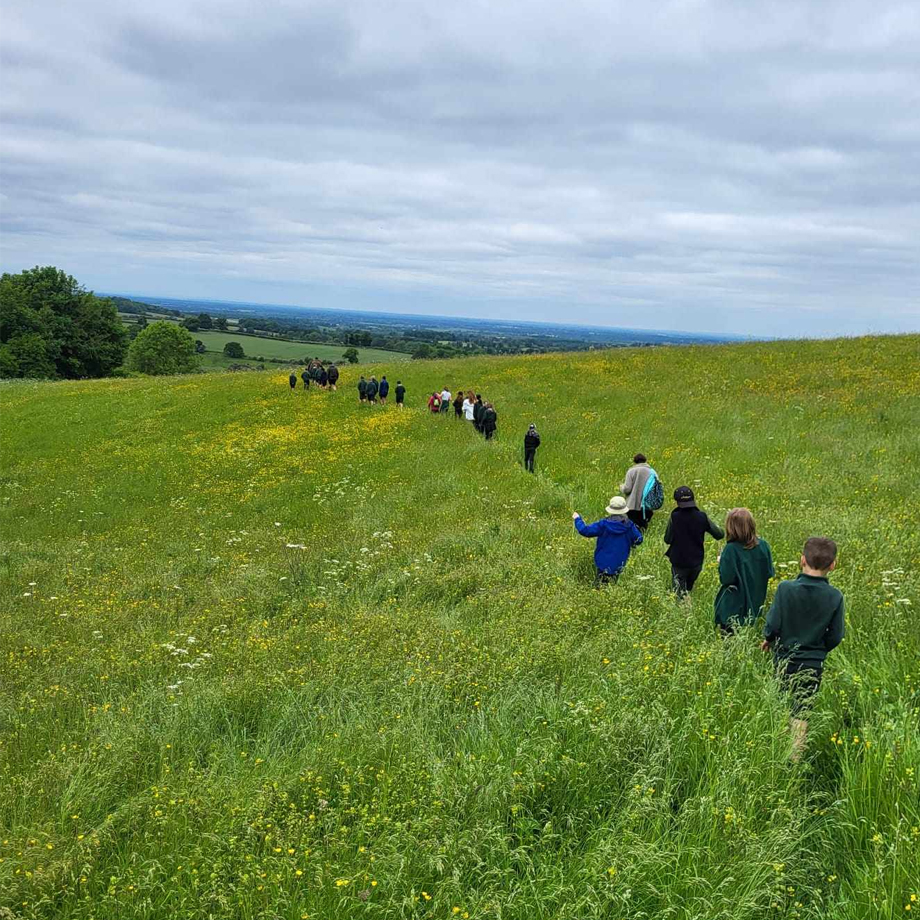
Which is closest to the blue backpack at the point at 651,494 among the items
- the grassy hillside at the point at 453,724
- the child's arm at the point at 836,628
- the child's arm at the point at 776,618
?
the grassy hillside at the point at 453,724

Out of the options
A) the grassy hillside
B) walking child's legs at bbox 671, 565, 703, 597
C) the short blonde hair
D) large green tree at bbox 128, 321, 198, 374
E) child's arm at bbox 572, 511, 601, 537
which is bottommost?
the grassy hillside

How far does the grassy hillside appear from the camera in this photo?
352 cm

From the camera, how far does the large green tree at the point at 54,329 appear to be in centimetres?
6397

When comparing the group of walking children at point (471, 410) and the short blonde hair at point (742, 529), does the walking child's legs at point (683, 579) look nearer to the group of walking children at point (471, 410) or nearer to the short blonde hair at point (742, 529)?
the short blonde hair at point (742, 529)

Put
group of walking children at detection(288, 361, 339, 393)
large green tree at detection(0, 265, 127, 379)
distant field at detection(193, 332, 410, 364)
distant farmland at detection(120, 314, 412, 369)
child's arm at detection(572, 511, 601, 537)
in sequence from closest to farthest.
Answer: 1. child's arm at detection(572, 511, 601, 537)
2. group of walking children at detection(288, 361, 339, 393)
3. large green tree at detection(0, 265, 127, 379)
4. distant farmland at detection(120, 314, 412, 369)
5. distant field at detection(193, 332, 410, 364)

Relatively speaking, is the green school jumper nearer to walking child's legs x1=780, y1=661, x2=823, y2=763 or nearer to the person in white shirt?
walking child's legs x1=780, y1=661, x2=823, y2=763

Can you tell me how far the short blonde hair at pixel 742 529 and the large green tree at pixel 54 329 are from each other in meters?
73.5

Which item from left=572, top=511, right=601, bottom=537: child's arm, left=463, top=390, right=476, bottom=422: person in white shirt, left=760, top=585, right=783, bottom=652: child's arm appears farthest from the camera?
A: left=463, top=390, right=476, bottom=422: person in white shirt

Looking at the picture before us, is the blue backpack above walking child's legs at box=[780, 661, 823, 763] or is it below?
above

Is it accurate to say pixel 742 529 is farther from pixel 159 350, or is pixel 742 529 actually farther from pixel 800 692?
pixel 159 350

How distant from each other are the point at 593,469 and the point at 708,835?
43.2 ft

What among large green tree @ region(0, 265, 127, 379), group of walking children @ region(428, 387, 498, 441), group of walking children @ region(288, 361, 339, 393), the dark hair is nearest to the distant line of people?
the dark hair

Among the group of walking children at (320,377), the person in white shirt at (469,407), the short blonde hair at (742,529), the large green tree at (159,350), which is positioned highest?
the large green tree at (159,350)

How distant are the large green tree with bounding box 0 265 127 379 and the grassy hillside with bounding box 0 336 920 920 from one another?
62342 millimetres
